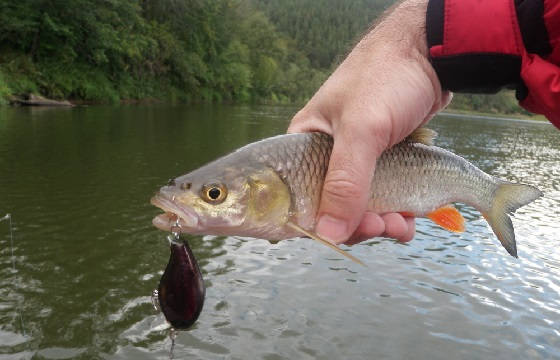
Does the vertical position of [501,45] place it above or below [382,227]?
above

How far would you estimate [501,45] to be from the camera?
8.04ft

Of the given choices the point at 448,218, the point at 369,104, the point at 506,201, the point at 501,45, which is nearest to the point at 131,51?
the point at 448,218

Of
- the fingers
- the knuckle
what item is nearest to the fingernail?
the knuckle

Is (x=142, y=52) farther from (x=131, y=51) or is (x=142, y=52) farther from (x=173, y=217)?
(x=173, y=217)

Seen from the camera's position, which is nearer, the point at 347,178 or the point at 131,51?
the point at 347,178

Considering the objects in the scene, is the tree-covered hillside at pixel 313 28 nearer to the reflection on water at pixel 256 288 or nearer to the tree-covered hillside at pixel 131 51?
A: the tree-covered hillside at pixel 131 51

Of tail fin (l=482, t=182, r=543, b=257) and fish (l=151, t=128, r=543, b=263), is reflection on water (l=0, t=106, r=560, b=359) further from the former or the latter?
fish (l=151, t=128, r=543, b=263)

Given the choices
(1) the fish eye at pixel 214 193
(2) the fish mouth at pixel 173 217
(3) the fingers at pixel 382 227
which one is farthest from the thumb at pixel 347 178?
(2) the fish mouth at pixel 173 217

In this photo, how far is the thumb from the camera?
2.55 m

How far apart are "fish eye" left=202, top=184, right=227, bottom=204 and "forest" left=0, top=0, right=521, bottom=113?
1750mm

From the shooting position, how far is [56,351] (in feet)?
18.5

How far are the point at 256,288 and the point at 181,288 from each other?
209 inches

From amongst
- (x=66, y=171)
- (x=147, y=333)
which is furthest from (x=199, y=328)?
(x=66, y=171)

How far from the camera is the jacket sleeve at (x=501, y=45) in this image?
2346 millimetres
